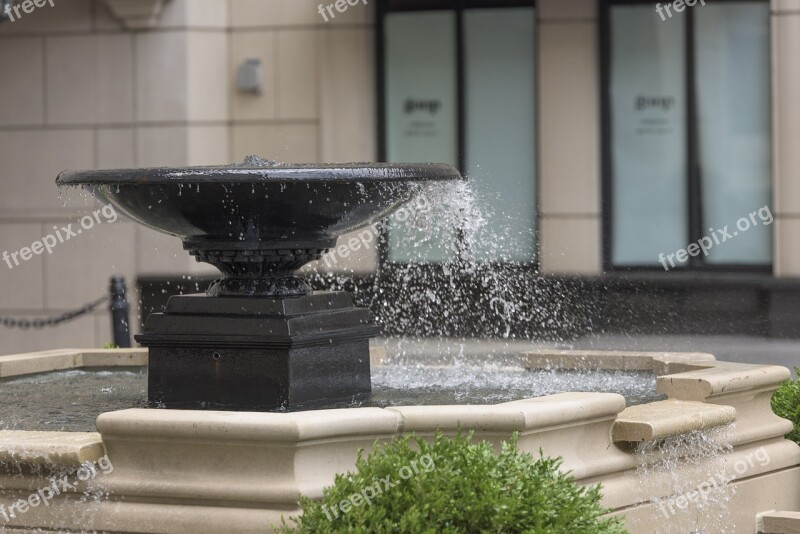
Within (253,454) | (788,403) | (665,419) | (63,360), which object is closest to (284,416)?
(253,454)

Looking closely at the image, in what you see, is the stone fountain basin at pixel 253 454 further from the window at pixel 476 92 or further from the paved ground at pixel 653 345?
the window at pixel 476 92

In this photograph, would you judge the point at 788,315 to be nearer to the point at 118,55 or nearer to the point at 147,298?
the point at 147,298

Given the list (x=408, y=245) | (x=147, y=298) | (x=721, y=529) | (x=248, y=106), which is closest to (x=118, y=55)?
(x=248, y=106)

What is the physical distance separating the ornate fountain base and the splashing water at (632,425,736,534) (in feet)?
5.78

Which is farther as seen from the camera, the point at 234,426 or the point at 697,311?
the point at 697,311

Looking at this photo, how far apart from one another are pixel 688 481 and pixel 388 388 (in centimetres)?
211

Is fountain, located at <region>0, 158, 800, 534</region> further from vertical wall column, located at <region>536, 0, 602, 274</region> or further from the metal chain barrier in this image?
vertical wall column, located at <region>536, 0, 602, 274</region>

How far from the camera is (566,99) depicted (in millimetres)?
15930

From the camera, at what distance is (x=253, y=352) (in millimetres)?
6715

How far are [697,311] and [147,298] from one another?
21.6ft

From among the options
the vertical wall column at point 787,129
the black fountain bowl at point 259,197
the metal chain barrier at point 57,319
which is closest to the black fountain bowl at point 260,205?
the black fountain bowl at point 259,197

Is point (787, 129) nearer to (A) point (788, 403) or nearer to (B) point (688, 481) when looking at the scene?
(A) point (788, 403)

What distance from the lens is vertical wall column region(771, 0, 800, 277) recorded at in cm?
1518

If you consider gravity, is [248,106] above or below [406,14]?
below
